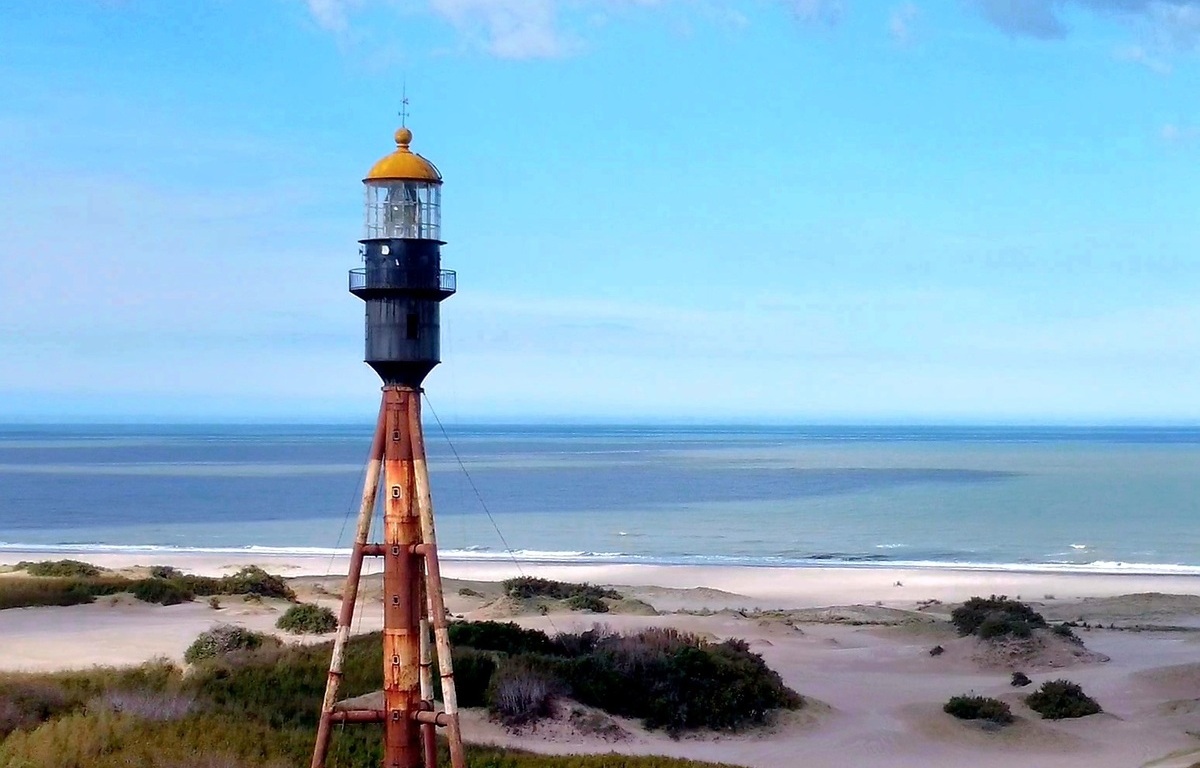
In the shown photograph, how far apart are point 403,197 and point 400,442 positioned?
78.0 inches

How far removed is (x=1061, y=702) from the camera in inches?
685

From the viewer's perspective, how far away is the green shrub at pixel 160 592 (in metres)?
26.6

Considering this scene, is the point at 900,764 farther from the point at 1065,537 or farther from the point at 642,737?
the point at 1065,537

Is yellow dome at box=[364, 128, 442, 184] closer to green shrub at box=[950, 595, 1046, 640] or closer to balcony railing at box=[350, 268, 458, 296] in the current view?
balcony railing at box=[350, 268, 458, 296]

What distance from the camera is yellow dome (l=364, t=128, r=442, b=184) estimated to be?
9.78m

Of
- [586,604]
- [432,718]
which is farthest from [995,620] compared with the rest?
[432,718]

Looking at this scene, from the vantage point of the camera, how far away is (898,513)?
6172cm

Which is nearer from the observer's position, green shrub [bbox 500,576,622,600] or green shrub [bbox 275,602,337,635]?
green shrub [bbox 275,602,337,635]

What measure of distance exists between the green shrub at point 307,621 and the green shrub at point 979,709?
1125cm

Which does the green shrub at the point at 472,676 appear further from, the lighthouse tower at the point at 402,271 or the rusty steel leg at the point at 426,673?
the lighthouse tower at the point at 402,271

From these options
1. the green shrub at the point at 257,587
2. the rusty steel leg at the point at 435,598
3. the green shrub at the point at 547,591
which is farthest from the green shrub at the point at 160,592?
the rusty steel leg at the point at 435,598

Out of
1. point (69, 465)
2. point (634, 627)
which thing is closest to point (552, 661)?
point (634, 627)

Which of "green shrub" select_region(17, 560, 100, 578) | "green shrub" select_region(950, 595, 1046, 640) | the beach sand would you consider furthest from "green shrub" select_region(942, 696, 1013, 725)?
"green shrub" select_region(17, 560, 100, 578)

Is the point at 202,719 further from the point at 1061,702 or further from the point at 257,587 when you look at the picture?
the point at 257,587
